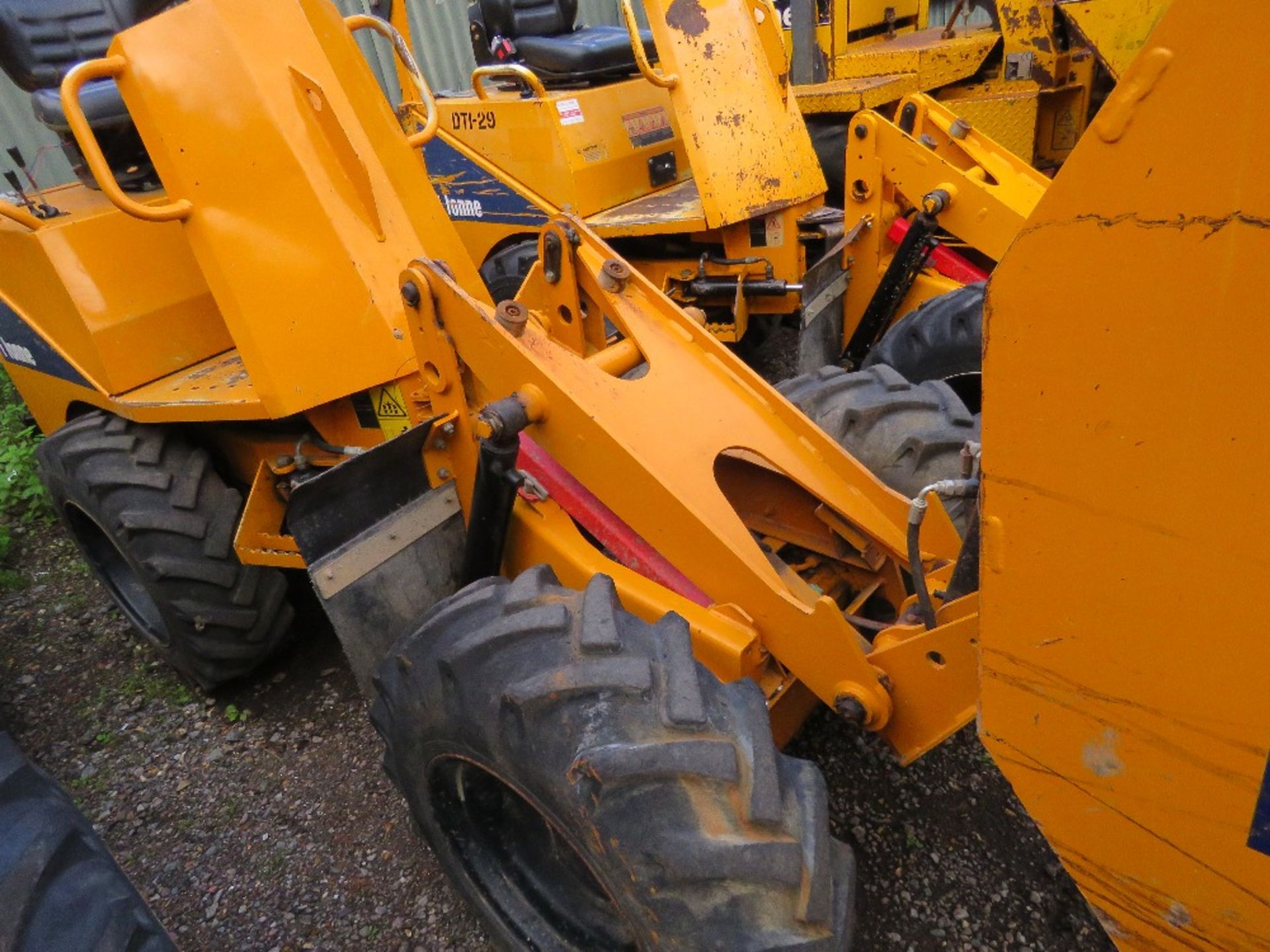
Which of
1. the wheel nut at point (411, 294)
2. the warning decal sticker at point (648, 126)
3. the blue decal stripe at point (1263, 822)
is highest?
the wheel nut at point (411, 294)

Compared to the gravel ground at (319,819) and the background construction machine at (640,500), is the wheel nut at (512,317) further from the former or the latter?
the gravel ground at (319,819)

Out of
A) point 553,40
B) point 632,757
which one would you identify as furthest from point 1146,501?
point 553,40

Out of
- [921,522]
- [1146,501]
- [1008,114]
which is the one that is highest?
[1146,501]

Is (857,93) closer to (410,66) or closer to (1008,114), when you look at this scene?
(1008,114)

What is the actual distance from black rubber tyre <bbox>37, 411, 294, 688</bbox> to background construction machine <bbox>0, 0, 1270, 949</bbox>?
1cm

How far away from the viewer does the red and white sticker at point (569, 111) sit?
459 cm

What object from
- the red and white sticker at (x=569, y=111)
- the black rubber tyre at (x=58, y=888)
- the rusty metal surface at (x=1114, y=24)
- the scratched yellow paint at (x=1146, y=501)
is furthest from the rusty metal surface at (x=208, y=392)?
the rusty metal surface at (x=1114, y=24)

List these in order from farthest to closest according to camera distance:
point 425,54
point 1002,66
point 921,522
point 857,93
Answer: point 425,54 → point 1002,66 → point 857,93 → point 921,522

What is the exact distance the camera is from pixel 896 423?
8.32 feet

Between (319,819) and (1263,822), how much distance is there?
2398mm

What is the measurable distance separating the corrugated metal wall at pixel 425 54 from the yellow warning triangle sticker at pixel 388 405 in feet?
19.6

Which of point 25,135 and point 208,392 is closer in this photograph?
point 208,392

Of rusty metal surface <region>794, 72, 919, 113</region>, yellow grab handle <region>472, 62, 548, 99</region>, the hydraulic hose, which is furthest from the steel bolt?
rusty metal surface <region>794, 72, 919, 113</region>

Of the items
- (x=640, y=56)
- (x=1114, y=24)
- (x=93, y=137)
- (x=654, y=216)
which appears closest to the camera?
(x=93, y=137)
